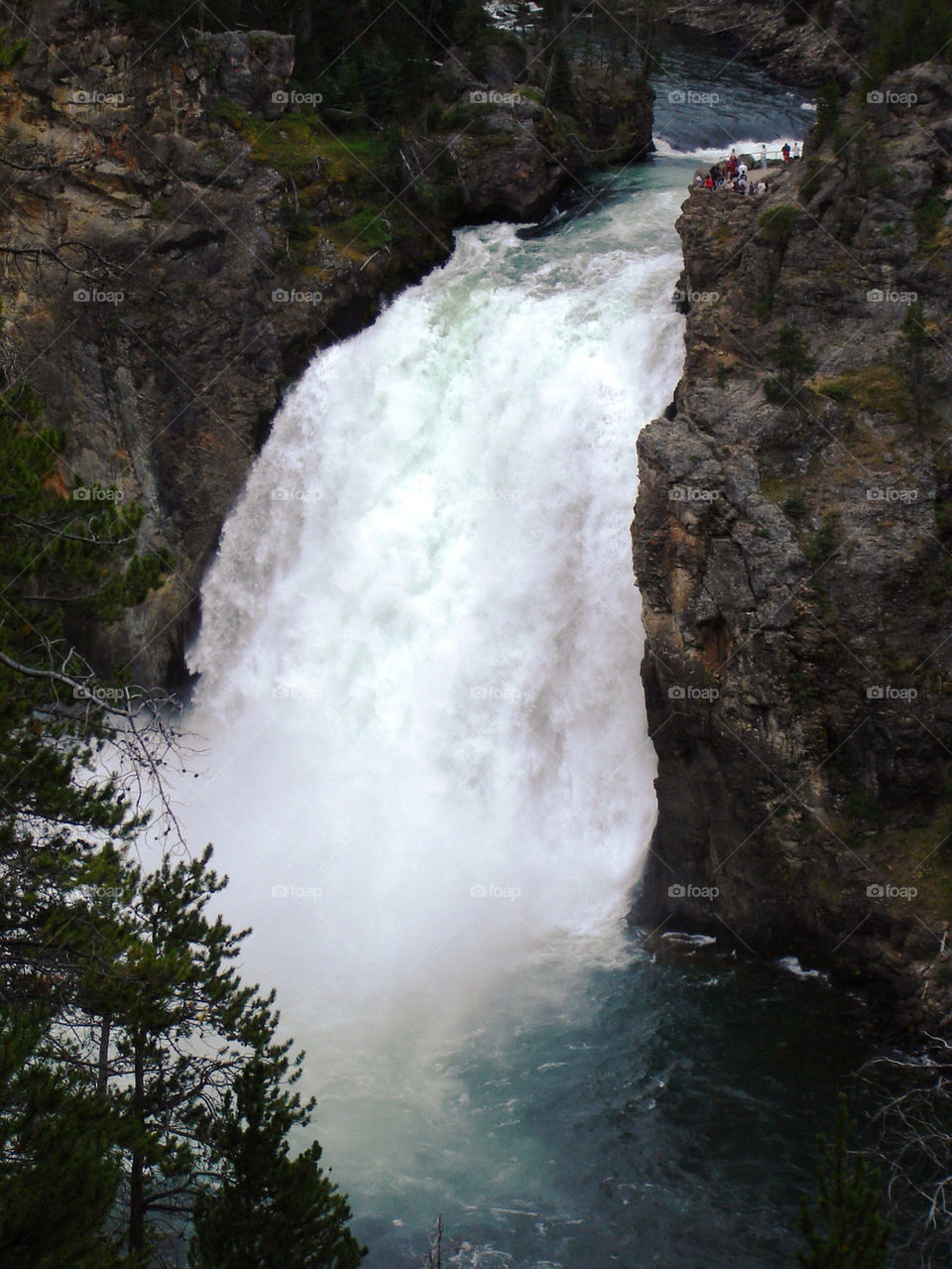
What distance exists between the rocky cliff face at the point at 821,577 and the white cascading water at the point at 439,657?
8.37 ft

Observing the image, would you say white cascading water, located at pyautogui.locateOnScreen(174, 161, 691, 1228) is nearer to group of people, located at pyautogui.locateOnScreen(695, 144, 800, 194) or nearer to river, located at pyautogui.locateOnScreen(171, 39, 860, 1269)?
river, located at pyautogui.locateOnScreen(171, 39, 860, 1269)

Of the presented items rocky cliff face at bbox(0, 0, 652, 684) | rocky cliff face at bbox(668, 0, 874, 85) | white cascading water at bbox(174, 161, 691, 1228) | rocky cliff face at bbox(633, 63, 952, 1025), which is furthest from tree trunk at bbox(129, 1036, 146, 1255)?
rocky cliff face at bbox(668, 0, 874, 85)

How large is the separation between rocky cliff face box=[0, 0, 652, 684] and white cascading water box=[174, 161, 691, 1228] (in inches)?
44.7

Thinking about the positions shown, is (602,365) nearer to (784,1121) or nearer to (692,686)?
(692,686)

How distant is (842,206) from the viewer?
24109 mm

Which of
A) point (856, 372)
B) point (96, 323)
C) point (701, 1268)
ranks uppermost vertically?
point (96, 323)

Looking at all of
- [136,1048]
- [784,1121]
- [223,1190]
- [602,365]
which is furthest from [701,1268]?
[602,365]

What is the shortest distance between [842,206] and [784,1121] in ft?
59.0

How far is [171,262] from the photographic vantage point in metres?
31.4

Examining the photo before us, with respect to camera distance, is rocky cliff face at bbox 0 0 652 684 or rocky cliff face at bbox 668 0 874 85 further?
rocky cliff face at bbox 668 0 874 85

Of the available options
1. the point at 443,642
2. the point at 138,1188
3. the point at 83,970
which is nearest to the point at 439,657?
the point at 443,642

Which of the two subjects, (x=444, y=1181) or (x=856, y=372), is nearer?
(x=444, y=1181)

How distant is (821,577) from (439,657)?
1008 cm

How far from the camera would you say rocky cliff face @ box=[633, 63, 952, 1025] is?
67.5 feet
